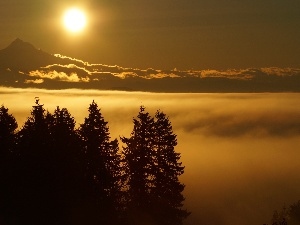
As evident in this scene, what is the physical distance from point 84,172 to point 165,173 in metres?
7.32

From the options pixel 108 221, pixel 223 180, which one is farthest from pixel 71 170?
pixel 223 180

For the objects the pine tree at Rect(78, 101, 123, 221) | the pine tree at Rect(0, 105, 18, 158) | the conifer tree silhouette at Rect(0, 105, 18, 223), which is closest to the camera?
the conifer tree silhouette at Rect(0, 105, 18, 223)

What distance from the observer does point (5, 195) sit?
141 ft

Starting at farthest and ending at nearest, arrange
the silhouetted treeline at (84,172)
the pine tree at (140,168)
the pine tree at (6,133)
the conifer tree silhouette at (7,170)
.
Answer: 1. the pine tree at (140,168)
2. the pine tree at (6,133)
3. the conifer tree silhouette at (7,170)
4. the silhouetted treeline at (84,172)

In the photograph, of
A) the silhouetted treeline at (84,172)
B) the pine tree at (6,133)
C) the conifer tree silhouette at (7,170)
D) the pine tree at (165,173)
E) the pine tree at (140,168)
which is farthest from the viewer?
the pine tree at (165,173)

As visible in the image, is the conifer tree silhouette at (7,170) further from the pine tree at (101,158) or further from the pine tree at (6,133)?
the pine tree at (101,158)

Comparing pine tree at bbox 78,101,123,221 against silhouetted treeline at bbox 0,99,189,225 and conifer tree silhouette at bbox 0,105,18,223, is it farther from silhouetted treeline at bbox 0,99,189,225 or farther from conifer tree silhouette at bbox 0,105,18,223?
conifer tree silhouette at bbox 0,105,18,223

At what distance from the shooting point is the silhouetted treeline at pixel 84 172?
42.6 meters

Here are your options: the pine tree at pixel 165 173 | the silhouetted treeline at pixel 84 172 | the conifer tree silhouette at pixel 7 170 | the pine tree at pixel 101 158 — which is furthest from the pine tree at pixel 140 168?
the conifer tree silhouette at pixel 7 170

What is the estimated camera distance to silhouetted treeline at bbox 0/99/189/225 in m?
42.6

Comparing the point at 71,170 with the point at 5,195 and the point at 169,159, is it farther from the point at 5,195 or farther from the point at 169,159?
the point at 169,159

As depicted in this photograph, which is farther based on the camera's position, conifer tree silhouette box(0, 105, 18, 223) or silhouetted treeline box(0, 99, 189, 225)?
conifer tree silhouette box(0, 105, 18, 223)

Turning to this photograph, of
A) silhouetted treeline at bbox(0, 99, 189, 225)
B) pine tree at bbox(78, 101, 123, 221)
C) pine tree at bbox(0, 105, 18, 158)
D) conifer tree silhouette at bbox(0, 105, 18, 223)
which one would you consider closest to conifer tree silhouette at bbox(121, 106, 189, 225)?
silhouetted treeline at bbox(0, 99, 189, 225)

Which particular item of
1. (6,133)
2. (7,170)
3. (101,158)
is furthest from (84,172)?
(6,133)
